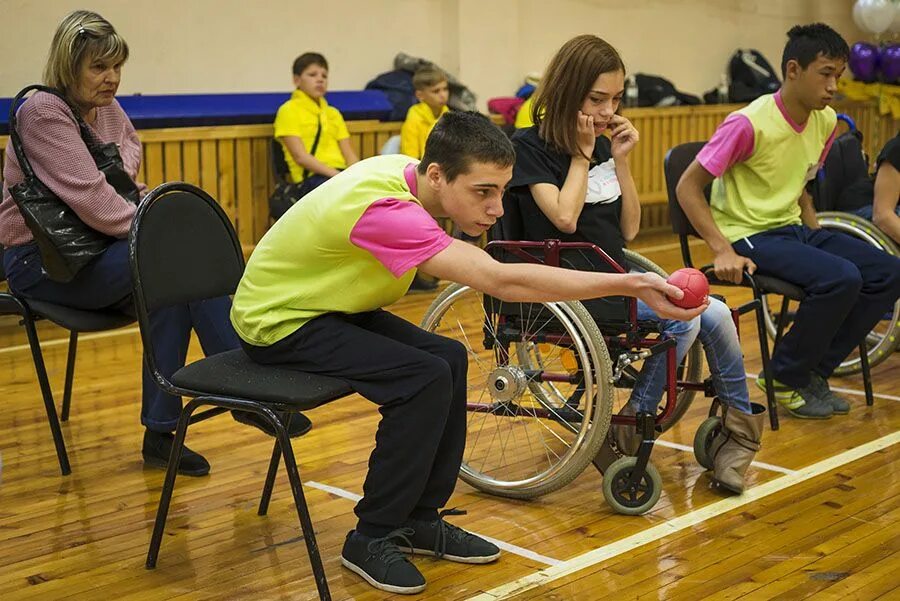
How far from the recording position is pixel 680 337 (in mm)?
2857

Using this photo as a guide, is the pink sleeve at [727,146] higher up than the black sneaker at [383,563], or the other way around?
the pink sleeve at [727,146]

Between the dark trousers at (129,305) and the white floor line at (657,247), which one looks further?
the white floor line at (657,247)

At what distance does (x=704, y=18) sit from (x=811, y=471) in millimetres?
6445

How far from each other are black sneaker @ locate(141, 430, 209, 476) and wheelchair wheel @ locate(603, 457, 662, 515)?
1074 mm

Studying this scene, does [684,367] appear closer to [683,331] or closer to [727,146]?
[683,331]

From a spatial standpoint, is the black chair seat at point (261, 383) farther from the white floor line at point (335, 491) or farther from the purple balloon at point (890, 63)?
the purple balloon at point (890, 63)

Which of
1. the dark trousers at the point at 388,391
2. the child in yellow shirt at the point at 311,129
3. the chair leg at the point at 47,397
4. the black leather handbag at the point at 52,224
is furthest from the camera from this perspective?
the child in yellow shirt at the point at 311,129

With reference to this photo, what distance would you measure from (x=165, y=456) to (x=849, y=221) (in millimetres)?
2312

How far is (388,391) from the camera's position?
2.32 meters

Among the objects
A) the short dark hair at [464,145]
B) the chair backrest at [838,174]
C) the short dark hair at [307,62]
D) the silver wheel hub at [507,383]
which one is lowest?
the silver wheel hub at [507,383]

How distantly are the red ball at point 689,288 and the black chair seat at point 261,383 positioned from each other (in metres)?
0.67

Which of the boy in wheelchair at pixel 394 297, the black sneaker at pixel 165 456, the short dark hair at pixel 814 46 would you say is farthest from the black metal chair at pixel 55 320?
the short dark hair at pixel 814 46

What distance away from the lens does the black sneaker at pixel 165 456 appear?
3133 mm

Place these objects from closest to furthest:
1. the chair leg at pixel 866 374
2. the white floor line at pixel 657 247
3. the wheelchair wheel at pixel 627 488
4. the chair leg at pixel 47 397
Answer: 1. the wheelchair wheel at pixel 627 488
2. the chair leg at pixel 47 397
3. the chair leg at pixel 866 374
4. the white floor line at pixel 657 247
